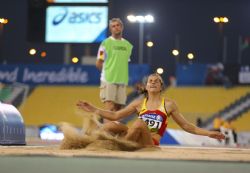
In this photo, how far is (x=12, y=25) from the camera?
3972 centimetres

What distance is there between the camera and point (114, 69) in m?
10.2

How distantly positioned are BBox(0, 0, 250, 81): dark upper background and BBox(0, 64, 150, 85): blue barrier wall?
845 centimetres

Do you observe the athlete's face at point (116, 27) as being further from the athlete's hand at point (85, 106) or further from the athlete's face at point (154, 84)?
the athlete's hand at point (85, 106)

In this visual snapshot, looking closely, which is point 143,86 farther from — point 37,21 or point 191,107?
point 191,107

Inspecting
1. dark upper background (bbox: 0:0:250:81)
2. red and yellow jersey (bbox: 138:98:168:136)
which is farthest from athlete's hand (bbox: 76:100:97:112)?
dark upper background (bbox: 0:0:250:81)

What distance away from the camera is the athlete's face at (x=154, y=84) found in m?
7.42

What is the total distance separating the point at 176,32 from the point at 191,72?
58.9ft

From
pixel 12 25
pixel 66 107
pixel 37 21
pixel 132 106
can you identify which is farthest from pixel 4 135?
pixel 12 25

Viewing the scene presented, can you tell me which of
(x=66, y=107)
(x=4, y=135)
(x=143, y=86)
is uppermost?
(x=143, y=86)

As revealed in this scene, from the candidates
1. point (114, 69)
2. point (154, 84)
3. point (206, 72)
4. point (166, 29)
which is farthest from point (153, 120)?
point (166, 29)

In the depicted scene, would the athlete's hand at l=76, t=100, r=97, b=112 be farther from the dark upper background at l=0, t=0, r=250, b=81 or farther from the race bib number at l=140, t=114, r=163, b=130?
the dark upper background at l=0, t=0, r=250, b=81

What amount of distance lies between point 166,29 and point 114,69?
30.3 m

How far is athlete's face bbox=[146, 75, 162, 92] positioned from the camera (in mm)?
7422

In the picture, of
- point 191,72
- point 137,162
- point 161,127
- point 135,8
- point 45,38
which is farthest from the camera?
point 135,8
